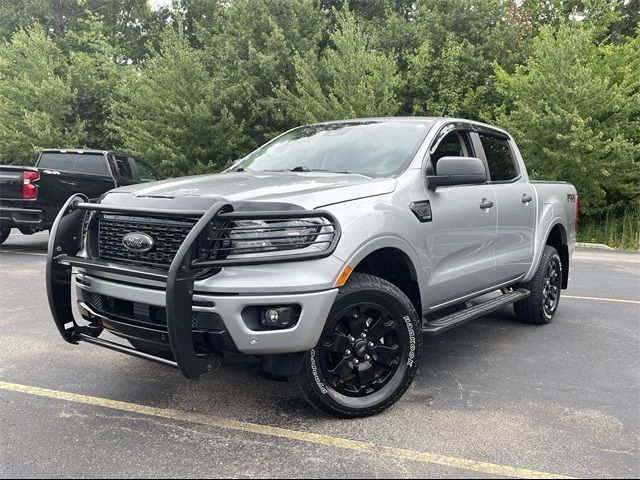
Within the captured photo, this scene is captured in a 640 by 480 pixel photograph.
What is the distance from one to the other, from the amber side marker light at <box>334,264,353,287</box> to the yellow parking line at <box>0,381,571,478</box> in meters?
0.82

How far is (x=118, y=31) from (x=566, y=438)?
3766 cm

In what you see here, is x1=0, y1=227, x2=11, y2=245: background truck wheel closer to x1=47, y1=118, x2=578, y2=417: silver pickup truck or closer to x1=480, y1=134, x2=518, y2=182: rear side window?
x1=47, y1=118, x2=578, y2=417: silver pickup truck

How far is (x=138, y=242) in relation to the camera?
3080mm

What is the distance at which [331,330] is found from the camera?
3.15m

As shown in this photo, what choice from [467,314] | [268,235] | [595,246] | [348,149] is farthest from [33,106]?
[268,235]

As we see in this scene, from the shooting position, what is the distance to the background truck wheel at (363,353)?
10.1ft

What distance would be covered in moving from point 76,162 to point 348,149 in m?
8.60

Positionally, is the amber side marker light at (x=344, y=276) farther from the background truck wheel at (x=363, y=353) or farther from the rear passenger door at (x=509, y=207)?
the rear passenger door at (x=509, y=207)

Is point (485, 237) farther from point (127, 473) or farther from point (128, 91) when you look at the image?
point (128, 91)

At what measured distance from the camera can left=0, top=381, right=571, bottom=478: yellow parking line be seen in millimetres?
2682

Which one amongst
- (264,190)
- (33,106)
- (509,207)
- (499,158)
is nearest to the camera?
(264,190)

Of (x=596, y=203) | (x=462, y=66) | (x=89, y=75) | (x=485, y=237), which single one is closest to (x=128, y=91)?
(x=89, y=75)

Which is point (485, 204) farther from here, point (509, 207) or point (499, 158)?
point (499, 158)

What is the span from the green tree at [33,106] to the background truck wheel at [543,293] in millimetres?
20470
